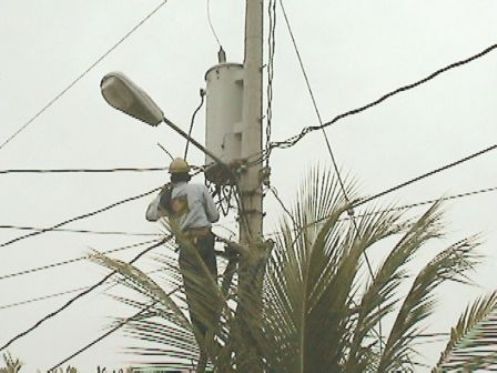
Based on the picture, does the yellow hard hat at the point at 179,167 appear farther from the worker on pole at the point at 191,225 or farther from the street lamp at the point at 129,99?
the street lamp at the point at 129,99

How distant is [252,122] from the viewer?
8188mm

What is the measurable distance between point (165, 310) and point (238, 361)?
54cm

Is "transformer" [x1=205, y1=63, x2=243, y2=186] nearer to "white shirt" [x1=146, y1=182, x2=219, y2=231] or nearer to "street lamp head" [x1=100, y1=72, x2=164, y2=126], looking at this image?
"white shirt" [x1=146, y1=182, x2=219, y2=231]

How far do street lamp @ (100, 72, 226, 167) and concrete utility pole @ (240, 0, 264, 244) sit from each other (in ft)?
2.95

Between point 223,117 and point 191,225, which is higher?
point 223,117

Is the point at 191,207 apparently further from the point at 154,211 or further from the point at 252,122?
the point at 252,122

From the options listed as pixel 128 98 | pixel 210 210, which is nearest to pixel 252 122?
pixel 210 210

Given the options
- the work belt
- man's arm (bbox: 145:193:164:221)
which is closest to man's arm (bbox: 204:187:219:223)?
the work belt

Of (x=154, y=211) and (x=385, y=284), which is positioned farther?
(x=154, y=211)

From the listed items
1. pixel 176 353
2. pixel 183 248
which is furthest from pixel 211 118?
pixel 176 353

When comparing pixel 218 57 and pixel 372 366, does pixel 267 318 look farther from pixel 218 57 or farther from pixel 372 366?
pixel 218 57

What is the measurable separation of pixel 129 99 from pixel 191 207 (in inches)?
37.3

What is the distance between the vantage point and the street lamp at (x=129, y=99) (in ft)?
23.5

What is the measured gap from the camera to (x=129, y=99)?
23.6ft
